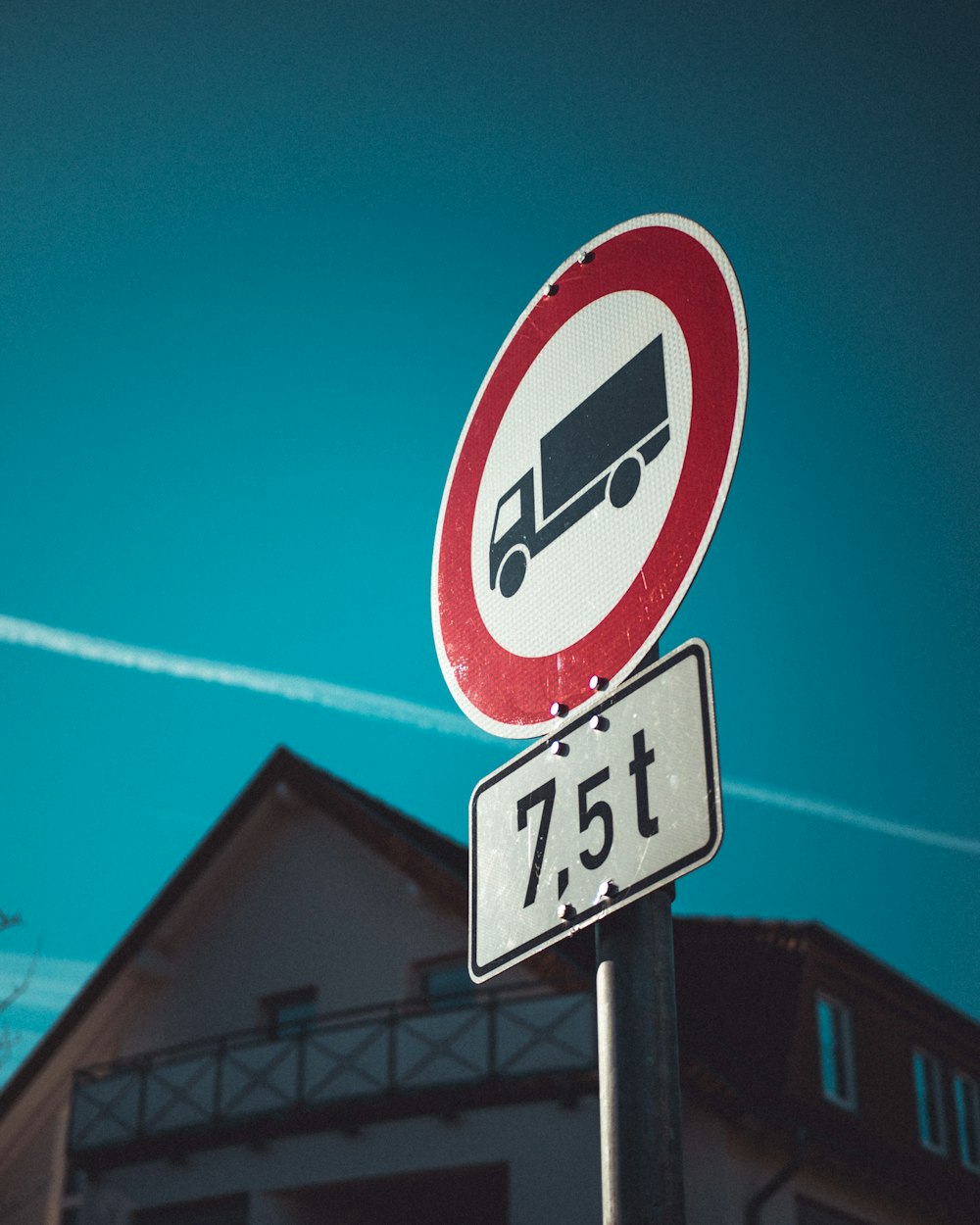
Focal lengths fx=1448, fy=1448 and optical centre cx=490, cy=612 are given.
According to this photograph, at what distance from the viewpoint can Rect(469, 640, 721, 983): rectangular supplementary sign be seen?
2.07 meters

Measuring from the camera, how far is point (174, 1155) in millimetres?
19125

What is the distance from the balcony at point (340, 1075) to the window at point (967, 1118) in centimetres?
817

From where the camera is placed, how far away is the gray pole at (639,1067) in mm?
1889

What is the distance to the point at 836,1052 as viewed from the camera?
64.2 feet

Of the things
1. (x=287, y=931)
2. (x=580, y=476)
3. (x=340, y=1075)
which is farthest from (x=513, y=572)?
(x=287, y=931)

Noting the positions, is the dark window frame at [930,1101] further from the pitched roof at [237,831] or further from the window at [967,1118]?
the pitched roof at [237,831]

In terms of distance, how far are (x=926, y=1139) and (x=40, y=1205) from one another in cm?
1334

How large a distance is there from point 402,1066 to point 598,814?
1623 cm

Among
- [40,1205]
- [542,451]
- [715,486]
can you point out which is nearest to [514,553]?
[542,451]

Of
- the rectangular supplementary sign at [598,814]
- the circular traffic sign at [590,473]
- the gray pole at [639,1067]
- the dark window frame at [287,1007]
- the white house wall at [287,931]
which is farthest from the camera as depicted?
the dark window frame at [287,1007]

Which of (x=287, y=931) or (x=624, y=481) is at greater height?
(x=287, y=931)

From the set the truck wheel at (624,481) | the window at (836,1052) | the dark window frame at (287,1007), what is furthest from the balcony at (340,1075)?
the truck wheel at (624,481)

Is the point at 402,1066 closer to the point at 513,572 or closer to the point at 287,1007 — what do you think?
the point at 287,1007

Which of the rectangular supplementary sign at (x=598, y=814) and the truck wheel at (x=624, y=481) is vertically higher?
the truck wheel at (x=624, y=481)
